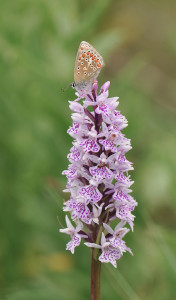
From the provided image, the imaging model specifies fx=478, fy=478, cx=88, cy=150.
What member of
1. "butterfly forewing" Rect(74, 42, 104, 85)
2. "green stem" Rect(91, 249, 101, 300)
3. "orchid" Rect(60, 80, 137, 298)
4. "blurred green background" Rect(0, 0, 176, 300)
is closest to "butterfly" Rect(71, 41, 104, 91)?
"butterfly forewing" Rect(74, 42, 104, 85)

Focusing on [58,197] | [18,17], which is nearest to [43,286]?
[58,197]

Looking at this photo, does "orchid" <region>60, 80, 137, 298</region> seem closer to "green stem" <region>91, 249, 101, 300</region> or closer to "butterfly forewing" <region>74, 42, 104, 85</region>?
"green stem" <region>91, 249, 101, 300</region>

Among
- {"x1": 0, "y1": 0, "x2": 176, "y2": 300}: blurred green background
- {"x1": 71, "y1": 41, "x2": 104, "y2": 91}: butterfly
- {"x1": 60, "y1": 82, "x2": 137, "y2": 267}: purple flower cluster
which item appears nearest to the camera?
{"x1": 60, "y1": 82, "x2": 137, "y2": 267}: purple flower cluster

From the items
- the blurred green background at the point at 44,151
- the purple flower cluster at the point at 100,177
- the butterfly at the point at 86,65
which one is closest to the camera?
the purple flower cluster at the point at 100,177

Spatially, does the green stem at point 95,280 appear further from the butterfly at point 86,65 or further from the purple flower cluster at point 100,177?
the butterfly at point 86,65

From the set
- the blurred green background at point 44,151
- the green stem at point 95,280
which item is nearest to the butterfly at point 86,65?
the green stem at point 95,280

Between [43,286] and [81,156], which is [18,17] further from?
[81,156]
